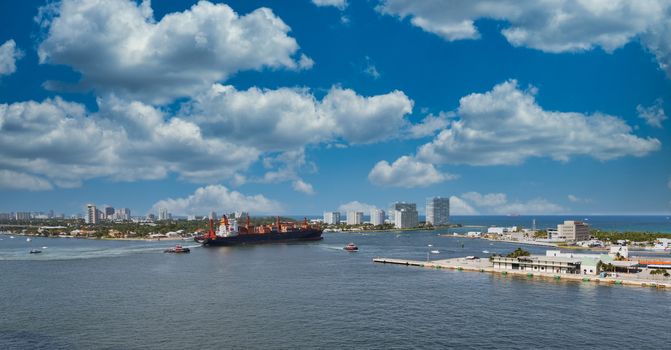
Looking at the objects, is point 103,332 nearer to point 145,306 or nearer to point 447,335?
point 145,306

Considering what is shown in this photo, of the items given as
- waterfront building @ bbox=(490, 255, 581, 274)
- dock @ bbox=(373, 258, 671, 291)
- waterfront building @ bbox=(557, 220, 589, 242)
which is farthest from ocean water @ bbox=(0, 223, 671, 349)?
waterfront building @ bbox=(557, 220, 589, 242)

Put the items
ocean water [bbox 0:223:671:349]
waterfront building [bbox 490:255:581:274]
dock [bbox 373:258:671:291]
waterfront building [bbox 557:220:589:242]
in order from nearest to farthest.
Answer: ocean water [bbox 0:223:671:349], dock [bbox 373:258:671:291], waterfront building [bbox 490:255:581:274], waterfront building [bbox 557:220:589:242]

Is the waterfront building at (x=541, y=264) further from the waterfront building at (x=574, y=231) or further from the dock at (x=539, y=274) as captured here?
the waterfront building at (x=574, y=231)

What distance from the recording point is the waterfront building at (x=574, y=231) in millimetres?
182125

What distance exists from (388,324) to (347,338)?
21.1 ft

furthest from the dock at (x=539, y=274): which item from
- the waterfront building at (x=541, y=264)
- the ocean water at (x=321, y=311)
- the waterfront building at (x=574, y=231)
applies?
the waterfront building at (x=574, y=231)

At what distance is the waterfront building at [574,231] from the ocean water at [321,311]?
111153 mm

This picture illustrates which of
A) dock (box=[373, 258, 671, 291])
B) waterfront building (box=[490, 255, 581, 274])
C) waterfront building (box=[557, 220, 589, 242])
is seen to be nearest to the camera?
dock (box=[373, 258, 671, 291])

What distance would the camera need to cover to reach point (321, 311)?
186ft

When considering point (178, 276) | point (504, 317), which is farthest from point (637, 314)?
point (178, 276)

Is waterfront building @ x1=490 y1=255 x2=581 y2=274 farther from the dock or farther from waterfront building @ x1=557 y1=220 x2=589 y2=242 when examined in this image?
waterfront building @ x1=557 y1=220 x2=589 y2=242

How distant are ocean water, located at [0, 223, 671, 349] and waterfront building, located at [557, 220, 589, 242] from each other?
11115 centimetres

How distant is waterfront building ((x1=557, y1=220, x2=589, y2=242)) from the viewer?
18212 centimetres

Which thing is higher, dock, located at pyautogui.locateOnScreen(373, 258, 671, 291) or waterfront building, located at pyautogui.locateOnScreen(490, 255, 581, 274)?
waterfront building, located at pyautogui.locateOnScreen(490, 255, 581, 274)
